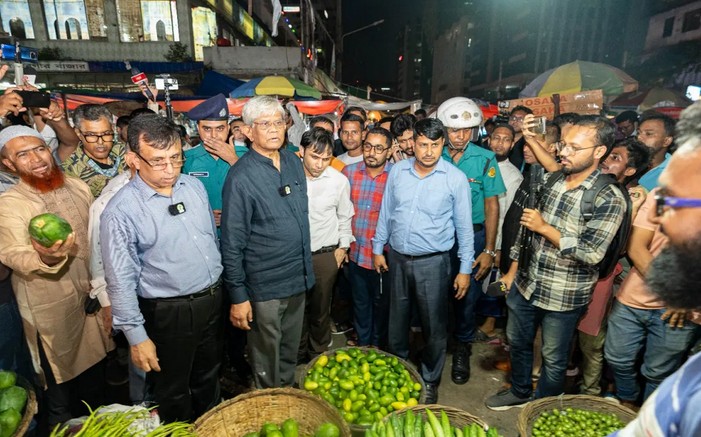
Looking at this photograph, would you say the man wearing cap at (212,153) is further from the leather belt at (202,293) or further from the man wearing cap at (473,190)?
the man wearing cap at (473,190)

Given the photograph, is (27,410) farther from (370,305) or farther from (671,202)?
(370,305)

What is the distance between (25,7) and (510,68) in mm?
56119

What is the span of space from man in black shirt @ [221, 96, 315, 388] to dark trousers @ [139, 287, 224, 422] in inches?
10.3

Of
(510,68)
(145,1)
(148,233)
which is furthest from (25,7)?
(510,68)

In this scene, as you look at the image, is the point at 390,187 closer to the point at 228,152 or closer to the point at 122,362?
the point at 228,152

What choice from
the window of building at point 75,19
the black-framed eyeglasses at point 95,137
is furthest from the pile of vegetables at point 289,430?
the window of building at point 75,19

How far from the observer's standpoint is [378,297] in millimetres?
4559

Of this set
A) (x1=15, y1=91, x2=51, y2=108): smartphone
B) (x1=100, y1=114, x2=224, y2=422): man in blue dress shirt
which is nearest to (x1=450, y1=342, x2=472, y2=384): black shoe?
(x1=100, y1=114, x2=224, y2=422): man in blue dress shirt

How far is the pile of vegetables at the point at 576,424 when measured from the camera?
2861mm

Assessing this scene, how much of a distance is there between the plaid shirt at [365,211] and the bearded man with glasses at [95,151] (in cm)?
278

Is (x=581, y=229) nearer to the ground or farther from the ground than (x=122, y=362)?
farther from the ground

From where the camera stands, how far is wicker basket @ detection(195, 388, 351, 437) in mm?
2547

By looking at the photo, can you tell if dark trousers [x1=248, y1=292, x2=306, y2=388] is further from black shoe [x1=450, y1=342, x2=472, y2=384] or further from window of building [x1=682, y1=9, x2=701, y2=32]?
window of building [x1=682, y1=9, x2=701, y2=32]

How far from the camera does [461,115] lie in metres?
4.64
